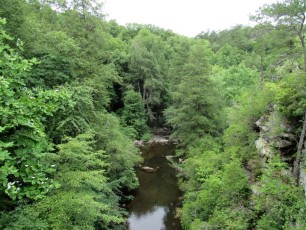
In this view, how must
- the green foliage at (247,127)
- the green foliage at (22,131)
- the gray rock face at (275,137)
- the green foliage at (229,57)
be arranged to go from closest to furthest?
the green foliage at (22,131) < the gray rock face at (275,137) < the green foliage at (247,127) < the green foliage at (229,57)

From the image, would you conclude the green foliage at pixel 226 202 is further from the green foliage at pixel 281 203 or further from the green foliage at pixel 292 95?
the green foliage at pixel 292 95

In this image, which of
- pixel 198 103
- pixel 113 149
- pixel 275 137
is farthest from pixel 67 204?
pixel 198 103

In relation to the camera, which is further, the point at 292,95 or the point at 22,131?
the point at 292,95

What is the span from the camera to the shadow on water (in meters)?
15.2

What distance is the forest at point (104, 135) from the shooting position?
5.08 m

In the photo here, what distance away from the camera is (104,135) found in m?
15.0

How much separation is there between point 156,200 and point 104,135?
6599mm

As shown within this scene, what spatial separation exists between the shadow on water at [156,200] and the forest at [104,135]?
44.5 inches

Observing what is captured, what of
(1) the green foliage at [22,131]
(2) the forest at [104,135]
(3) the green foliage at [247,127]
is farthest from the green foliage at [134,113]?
(1) the green foliage at [22,131]

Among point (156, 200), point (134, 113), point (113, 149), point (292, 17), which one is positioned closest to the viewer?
point (292, 17)

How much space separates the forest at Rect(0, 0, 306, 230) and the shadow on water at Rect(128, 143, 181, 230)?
3.71 feet

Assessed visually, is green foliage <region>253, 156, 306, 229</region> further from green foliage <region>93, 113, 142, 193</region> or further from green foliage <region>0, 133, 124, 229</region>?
green foliage <region>93, 113, 142, 193</region>

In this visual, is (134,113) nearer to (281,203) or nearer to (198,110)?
(198,110)

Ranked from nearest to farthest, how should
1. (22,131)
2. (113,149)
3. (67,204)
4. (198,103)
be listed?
(22,131)
(67,204)
(113,149)
(198,103)
